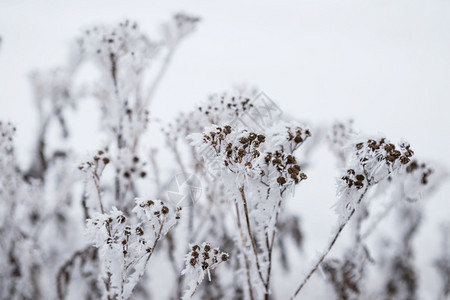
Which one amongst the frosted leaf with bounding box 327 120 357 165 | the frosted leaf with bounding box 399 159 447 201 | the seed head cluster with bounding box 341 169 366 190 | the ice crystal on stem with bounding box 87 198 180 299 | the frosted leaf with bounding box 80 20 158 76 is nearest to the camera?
the ice crystal on stem with bounding box 87 198 180 299

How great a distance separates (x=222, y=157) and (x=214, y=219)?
2744mm

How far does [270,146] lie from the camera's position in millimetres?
2146

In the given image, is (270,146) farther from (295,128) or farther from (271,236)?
(271,236)

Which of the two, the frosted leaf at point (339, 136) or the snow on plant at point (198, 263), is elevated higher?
the frosted leaf at point (339, 136)

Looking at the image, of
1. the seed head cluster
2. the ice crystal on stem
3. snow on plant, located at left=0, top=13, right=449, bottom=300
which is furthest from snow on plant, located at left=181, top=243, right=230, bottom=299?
the seed head cluster

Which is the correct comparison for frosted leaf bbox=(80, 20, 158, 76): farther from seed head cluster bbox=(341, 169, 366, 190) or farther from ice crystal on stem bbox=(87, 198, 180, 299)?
seed head cluster bbox=(341, 169, 366, 190)

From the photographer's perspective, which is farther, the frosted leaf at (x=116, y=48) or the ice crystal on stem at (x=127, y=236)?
the frosted leaf at (x=116, y=48)

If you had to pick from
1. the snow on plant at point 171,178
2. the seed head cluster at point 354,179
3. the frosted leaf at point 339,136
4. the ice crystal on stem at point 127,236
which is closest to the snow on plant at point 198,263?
the snow on plant at point 171,178

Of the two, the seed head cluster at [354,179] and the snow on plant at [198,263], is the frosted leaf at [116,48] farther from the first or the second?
the seed head cluster at [354,179]

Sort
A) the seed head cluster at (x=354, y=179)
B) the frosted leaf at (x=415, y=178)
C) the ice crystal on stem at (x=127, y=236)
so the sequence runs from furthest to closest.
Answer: the frosted leaf at (x=415, y=178) → the seed head cluster at (x=354, y=179) → the ice crystal on stem at (x=127, y=236)

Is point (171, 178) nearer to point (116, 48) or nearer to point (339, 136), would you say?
point (116, 48)

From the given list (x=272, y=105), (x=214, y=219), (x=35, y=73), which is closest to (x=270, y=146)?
(x=272, y=105)

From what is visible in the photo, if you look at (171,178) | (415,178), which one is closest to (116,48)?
(171,178)

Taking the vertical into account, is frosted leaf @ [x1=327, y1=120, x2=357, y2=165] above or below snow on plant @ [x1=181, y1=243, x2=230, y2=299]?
above
